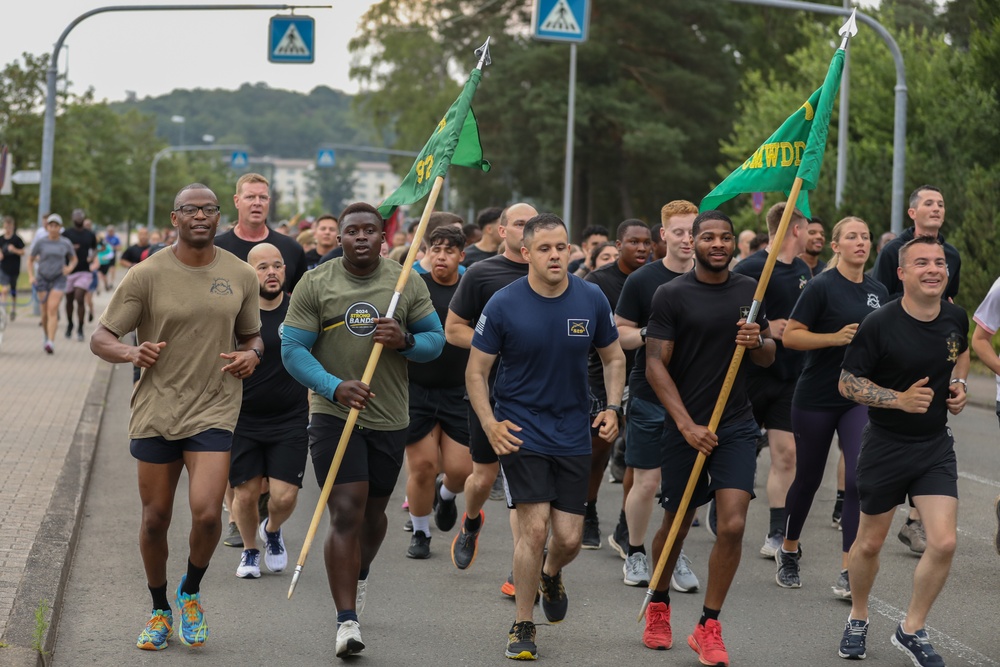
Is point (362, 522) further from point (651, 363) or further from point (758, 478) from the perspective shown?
point (758, 478)

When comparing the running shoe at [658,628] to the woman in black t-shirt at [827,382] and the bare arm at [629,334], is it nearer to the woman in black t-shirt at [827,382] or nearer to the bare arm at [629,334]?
the woman in black t-shirt at [827,382]

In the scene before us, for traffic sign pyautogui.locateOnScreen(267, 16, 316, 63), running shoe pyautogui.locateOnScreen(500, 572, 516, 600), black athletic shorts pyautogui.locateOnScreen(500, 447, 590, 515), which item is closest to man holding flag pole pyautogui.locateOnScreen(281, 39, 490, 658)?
black athletic shorts pyautogui.locateOnScreen(500, 447, 590, 515)

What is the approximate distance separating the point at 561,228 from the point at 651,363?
2.54 ft

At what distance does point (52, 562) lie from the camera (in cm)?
752

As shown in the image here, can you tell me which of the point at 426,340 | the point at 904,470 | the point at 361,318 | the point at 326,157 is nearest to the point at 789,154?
the point at 904,470

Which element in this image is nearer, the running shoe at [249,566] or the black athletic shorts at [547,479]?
the black athletic shorts at [547,479]

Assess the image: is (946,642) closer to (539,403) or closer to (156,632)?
(539,403)

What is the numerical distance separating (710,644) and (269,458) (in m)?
2.81

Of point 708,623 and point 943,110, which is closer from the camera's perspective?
point 708,623

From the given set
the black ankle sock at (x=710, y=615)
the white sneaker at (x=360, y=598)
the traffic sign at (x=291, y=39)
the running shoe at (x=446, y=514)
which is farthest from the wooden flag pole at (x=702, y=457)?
the traffic sign at (x=291, y=39)

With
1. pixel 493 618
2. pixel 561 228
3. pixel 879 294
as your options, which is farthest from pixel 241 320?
pixel 879 294

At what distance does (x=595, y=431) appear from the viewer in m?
8.53

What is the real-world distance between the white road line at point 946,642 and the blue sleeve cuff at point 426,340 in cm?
265

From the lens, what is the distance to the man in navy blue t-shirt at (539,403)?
6344 mm
